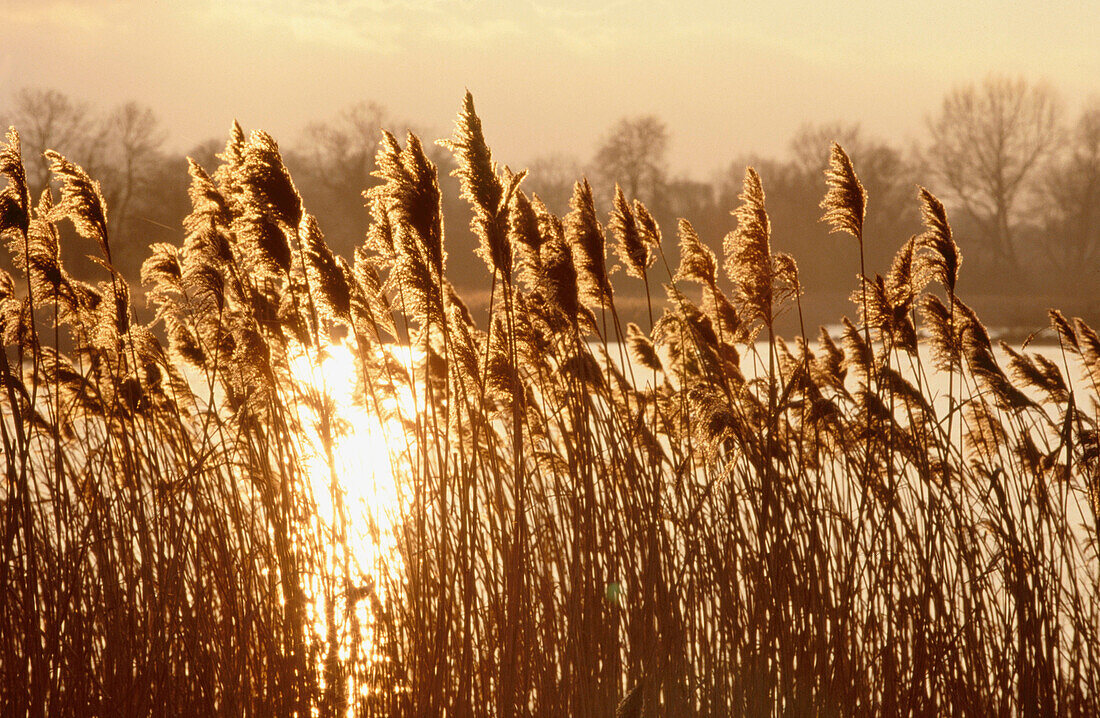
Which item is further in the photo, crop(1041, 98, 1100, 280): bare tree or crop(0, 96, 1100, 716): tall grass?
crop(1041, 98, 1100, 280): bare tree

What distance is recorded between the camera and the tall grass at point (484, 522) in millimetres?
2877

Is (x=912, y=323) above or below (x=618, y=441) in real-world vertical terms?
above

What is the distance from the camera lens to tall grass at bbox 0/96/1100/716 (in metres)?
2.88

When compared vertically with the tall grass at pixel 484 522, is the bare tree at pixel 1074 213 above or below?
above

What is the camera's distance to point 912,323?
12.1 feet

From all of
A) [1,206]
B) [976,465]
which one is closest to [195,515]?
[1,206]

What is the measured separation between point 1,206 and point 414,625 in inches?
68.8

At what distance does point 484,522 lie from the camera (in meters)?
3.29

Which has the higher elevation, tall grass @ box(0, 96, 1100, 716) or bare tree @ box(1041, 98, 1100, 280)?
bare tree @ box(1041, 98, 1100, 280)

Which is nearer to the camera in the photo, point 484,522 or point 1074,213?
point 484,522

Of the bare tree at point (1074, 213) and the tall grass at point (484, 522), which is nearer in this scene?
the tall grass at point (484, 522)

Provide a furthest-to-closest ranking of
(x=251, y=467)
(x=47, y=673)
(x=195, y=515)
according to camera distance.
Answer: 1. (x=251, y=467)
2. (x=195, y=515)
3. (x=47, y=673)

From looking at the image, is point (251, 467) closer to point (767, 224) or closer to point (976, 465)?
point (767, 224)

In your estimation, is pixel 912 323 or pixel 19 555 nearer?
pixel 19 555
